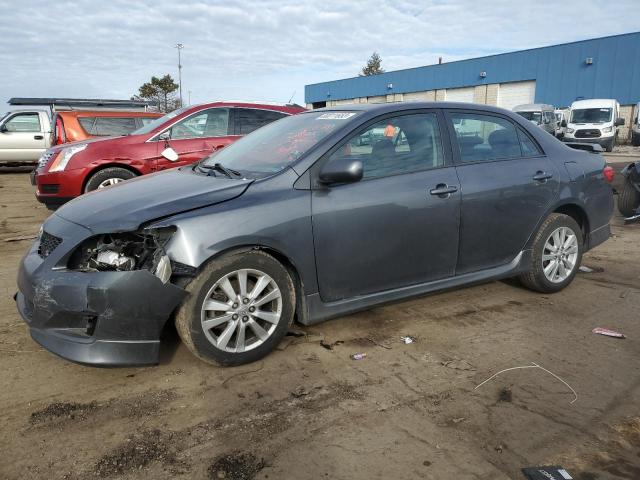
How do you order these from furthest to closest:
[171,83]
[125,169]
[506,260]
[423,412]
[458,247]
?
[171,83], [125,169], [506,260], [458,247], [423,412]

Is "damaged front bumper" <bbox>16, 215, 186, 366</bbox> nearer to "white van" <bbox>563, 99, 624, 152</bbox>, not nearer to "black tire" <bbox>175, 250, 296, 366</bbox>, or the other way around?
"black tire" <bbox>175, 250, 296, 366</bbox>

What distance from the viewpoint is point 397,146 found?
3.75 meters

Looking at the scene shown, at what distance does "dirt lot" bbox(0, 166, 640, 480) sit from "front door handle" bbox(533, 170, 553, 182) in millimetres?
1158

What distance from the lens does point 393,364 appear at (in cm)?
333

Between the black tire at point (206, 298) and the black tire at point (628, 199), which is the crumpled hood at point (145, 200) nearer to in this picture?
the black tire at point (206, 298)

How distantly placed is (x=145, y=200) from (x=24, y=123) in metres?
14.2

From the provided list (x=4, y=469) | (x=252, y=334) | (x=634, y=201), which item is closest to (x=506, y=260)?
(x=252, y=334)

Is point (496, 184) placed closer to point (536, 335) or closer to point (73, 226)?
point (536, 335)

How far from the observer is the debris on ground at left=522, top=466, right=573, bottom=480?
7.39ft

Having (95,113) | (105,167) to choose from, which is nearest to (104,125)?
(95,113)

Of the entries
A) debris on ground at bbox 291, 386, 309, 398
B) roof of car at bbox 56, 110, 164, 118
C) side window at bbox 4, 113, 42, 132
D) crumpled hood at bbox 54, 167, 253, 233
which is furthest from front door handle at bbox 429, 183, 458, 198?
side window at bbox 4, 113, 42, 132

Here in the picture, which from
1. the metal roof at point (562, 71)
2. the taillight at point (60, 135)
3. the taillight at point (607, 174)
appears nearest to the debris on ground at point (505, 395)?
the taillight at point (607, 174)

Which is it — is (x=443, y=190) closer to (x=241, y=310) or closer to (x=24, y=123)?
(x=241, y=310)

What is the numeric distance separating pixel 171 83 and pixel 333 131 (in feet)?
154
